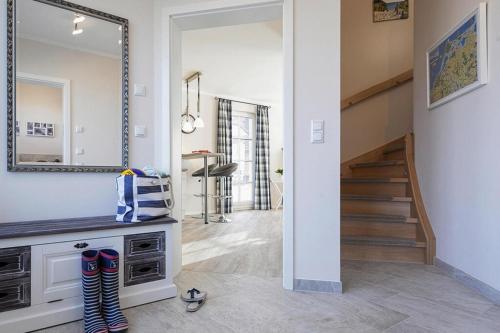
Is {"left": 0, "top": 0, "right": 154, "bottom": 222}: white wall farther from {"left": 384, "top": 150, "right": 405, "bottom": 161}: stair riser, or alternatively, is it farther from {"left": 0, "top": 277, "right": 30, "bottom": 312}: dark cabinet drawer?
{"left": 384, "top": 150, "right": 405, "bottom": 161}: stair riser

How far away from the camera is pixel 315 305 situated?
1.91 metres

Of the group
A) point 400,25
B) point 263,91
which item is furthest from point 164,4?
point 263,91

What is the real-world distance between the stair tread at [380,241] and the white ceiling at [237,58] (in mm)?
2474

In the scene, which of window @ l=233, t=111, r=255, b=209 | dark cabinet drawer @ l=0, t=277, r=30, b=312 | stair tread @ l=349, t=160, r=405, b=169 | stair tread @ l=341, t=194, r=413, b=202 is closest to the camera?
dark cabinet drawer @ l=0, t=277, r=30, b=312

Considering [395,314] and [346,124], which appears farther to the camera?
[346,124]

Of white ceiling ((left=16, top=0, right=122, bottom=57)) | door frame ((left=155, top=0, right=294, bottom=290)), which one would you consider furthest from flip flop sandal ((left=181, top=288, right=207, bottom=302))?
white ceiling ((left=16, top=0, right=122, bottom=57))

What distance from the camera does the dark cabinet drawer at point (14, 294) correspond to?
1559mm

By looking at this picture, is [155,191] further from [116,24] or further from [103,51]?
[116,24]

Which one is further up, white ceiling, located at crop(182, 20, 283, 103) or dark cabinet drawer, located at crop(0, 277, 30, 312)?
white ceiling, located at crop(182, 20, 283, 103)

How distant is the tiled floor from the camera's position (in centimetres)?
165

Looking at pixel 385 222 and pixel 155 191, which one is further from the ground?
pixel 155 191

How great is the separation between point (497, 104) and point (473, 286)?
1.22 meters

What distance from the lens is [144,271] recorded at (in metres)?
1.96

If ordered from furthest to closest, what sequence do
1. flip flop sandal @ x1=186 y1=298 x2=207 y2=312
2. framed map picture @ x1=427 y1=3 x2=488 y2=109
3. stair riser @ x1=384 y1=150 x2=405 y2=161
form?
stair riser @ x1=384 y1=150 x2=405 y2=161 < framed map picture @ x1=427 y1=3 x2=488 y2=109 < flip flop sandal @ x1=186 y1=298 x2=207 y2=312
